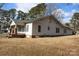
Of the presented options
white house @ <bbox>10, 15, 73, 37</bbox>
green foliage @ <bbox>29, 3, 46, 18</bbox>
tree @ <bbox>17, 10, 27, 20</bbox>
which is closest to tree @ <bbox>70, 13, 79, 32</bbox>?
white house @ <bbox>10, 15, 73, 37</bbox>

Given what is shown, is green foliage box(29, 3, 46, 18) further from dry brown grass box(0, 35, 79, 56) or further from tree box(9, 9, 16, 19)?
dry brown grass box(0, 35, 79, 56)

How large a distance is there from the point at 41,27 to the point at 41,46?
351mm

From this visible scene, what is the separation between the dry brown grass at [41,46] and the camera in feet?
44.8

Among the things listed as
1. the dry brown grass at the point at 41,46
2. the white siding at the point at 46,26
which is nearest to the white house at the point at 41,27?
the white siding at the point at 46,26

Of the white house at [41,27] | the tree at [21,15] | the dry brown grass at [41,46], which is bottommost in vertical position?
the dry brown grass at [41,46]

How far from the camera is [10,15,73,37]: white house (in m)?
13.8

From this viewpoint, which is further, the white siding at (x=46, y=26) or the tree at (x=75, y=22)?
the white siding at (x=46, y=26)

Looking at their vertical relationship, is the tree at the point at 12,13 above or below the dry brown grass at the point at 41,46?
above

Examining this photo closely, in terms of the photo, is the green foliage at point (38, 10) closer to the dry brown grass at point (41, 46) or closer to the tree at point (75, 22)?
the dry brown grass at point (41, 46)

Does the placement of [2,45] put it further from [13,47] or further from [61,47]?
[61,47]

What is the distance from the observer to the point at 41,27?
1377cm

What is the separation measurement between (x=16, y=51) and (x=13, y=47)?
96 millimetres

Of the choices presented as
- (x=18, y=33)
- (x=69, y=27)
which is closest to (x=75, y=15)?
(x=69, y=27)

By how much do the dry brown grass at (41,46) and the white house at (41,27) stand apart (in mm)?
101
